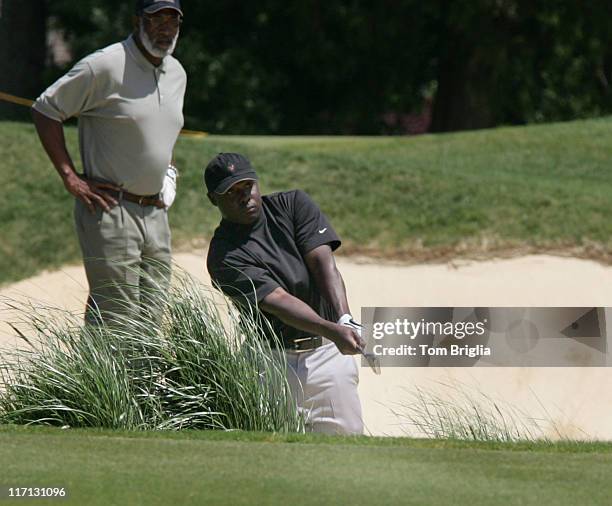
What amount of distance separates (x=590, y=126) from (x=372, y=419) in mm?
6800

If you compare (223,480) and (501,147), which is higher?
(501,147)

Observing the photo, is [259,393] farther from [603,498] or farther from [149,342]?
[603,498]

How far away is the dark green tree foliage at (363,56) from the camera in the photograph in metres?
21.0

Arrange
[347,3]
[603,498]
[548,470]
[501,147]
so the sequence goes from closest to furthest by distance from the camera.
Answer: [603,498], [548,470], [501,147], [347,3]

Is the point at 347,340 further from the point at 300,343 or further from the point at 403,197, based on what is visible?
the point at 403,197

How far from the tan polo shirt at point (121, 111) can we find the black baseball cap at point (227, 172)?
0.51 m

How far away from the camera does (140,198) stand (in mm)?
6828

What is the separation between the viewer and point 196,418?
19.2 ft

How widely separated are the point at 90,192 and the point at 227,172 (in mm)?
809

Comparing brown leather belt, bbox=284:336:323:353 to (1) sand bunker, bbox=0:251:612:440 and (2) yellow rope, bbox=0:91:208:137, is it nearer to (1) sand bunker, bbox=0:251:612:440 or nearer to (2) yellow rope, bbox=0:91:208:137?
(1) sand bunker, bbox=0:251:612:440

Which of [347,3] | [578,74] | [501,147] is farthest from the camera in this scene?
[578,74]

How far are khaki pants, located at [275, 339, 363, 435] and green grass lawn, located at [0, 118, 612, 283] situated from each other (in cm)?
474

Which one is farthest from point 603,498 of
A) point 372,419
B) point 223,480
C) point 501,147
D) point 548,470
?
point 501,147

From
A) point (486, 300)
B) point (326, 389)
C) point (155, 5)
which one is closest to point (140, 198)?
point (155, 5)
